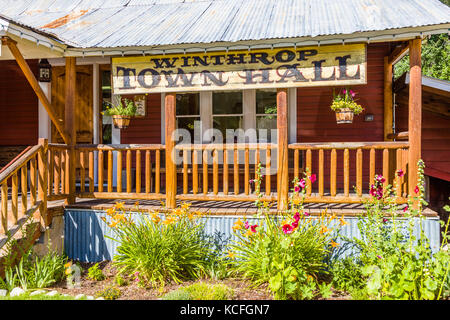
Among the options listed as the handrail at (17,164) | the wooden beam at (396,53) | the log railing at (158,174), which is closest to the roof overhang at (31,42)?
the log railing at (158,174)

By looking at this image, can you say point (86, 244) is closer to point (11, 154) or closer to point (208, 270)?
point (208, 270)

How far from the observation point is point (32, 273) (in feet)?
14.9

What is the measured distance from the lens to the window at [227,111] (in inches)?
303

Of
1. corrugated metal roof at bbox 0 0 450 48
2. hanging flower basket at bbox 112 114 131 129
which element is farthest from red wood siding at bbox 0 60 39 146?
hanging flower basket at bbox 112 114 131 129

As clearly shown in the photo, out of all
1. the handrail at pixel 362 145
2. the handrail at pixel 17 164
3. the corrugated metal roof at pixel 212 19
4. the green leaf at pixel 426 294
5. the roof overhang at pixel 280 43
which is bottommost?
the green leaf at pixel 426 294

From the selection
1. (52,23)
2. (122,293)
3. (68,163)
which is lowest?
(122,293)

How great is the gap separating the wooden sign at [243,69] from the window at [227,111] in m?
2.37

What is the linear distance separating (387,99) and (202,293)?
5.17 m

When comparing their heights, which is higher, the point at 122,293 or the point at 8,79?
the point at 8,79

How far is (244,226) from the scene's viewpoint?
459 cm

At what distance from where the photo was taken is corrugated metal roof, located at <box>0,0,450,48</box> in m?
5.07

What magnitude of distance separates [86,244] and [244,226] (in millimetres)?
2431

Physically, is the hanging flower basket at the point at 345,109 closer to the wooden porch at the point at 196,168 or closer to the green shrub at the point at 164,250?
the wooden porch at the point at 196,168
